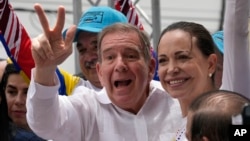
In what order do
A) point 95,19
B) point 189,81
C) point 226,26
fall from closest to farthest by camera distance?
1. point 226,26
2. point 189,81
3. point 95,19

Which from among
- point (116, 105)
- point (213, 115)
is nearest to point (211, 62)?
point (116, 105)

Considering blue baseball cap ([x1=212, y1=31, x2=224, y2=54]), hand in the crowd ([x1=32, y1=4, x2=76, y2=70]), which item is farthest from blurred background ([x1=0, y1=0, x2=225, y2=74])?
hand in the crowd ([x1=32, y1=4, x2=76, y2=70])

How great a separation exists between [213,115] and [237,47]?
504mm

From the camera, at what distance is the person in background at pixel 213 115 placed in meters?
1.63

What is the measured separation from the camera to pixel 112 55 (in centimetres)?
235

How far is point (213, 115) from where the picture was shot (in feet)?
5.45

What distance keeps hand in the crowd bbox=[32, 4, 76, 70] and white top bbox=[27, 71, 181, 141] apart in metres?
0.10

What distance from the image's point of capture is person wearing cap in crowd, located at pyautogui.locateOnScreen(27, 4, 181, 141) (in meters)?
2.24

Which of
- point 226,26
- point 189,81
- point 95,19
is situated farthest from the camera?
point 95,19

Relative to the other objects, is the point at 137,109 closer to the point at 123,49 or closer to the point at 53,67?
the point at 123,49

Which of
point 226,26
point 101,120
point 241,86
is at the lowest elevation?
point 101,120

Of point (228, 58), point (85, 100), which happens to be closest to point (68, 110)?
point (85, 100)

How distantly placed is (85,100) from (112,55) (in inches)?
6.9

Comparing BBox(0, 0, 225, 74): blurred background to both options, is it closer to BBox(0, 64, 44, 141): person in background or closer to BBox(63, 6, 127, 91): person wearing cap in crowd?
BBox(63, 6, 127, 91): person wearing cap in crowd
